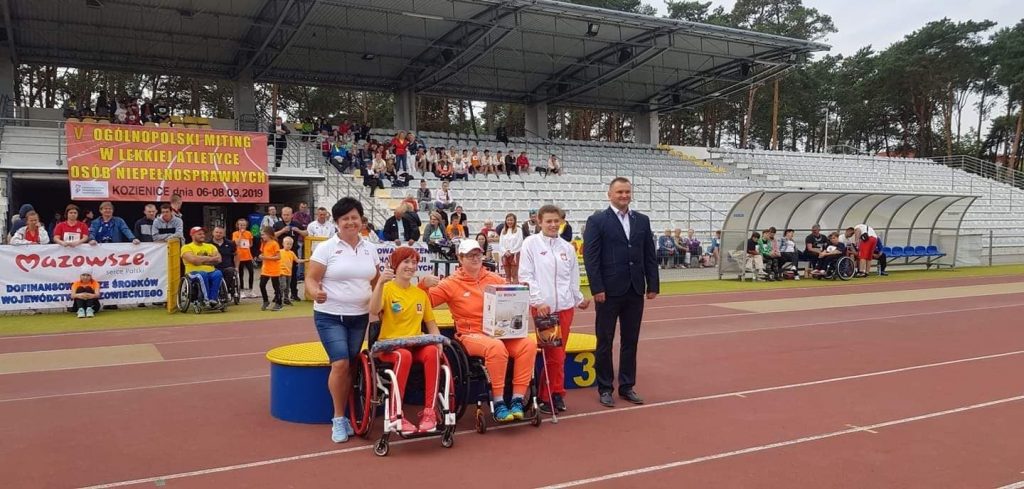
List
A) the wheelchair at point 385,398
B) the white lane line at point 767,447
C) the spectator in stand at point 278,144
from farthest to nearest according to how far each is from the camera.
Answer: the spectator in stand at point 278,144 → the wheelchair at point 385,398 → the white lane line at point 767,447

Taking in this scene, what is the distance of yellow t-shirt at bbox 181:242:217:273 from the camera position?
41.0ft

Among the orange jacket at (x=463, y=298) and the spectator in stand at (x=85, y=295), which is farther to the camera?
the spectator in stand at (x=85, y=295)

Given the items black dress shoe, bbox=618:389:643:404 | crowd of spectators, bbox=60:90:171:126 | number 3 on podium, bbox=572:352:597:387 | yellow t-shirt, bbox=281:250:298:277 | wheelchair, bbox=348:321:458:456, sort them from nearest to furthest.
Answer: wheelchair, bbox=348:321:458:456 → black dress shoe, bbox=618:389:643:404 → number 3 on podium, bbox=572:352:597:387 → yellow t-shirt, bbox=281:250:298:277 → crowd of spectators, bbox=60:90:171:126

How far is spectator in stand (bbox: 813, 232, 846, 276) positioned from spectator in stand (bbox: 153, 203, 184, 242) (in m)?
16.5

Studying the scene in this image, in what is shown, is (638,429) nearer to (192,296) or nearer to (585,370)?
(585,370)

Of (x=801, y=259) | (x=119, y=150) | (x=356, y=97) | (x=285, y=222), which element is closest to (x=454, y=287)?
(x=285, y=222)

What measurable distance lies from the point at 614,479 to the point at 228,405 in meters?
3.71

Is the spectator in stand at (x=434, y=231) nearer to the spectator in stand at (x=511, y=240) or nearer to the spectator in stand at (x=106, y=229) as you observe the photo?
the spectator in stand at (x=511, y=240)

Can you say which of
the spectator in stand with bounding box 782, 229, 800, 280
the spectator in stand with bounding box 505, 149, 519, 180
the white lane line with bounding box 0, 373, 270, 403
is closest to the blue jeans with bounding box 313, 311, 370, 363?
the white lane line with bounding box 0, 373, 270, 403

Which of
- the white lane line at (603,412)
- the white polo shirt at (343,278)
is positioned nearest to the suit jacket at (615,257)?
the white lane line at (603,412)

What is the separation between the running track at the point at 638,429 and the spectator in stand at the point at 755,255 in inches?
394

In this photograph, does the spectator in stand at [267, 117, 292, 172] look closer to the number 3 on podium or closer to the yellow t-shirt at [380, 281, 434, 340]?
the number 3 on podium

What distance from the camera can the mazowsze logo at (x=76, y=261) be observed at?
12383mm

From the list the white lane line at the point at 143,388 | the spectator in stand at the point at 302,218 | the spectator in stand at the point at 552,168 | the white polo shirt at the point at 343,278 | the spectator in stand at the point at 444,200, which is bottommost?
the white lane line at the point at 143,388
